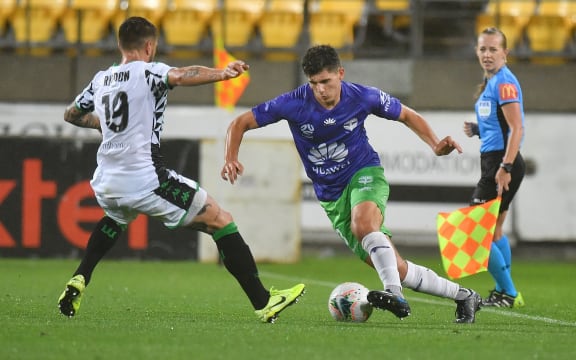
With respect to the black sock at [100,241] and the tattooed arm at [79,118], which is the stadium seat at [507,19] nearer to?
the tattooed arm at [79,118]

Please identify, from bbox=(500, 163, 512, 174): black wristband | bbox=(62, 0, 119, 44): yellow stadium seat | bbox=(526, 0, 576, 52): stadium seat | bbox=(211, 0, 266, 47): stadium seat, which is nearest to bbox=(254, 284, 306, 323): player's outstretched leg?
bbox=(500, 163, 512, 174): black wristband

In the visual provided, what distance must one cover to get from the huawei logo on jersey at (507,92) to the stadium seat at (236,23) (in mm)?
9206

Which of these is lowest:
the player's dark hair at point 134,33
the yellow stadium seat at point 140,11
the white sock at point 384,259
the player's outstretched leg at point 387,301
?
the player's outstretched leg at point 387,301

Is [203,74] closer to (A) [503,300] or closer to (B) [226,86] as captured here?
(A) [503,300]

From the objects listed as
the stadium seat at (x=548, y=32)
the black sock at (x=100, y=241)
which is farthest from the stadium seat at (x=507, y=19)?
the black sock at (x=100, y=241)

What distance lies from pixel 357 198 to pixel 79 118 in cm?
180

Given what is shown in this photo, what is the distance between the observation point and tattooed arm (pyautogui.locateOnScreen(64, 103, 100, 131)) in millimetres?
6906

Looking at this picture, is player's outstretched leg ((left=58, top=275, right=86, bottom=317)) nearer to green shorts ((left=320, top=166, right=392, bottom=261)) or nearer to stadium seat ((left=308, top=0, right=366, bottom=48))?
green shorts ((left=320, top=166, right=392, bottom=261))

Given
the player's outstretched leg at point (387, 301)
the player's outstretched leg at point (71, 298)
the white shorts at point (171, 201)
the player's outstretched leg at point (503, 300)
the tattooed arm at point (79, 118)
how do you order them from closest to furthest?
1. the player's outstretched leg at point (387, 301)
2. the white shorts at point (171, 201)
3. the player's outstretched leg at point (71, 298)
4. the tattooed arm at point (79, 118)
5. the player's outstretched leg at point (503, 300)

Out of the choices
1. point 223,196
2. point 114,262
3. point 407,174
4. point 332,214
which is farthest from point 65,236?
point 332,214

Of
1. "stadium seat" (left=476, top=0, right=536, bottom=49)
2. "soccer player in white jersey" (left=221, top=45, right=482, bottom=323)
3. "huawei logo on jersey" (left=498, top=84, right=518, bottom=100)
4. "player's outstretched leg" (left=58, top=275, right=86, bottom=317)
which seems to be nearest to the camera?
"player's outstretched leg" (left=58, top=275, right=86, bottom=317)

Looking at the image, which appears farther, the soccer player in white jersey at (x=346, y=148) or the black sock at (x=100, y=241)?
the black sock at (x=100, y=241)

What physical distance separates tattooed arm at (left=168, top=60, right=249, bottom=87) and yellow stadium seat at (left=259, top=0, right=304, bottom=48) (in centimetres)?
1100

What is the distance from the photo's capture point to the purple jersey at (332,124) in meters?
6.89
